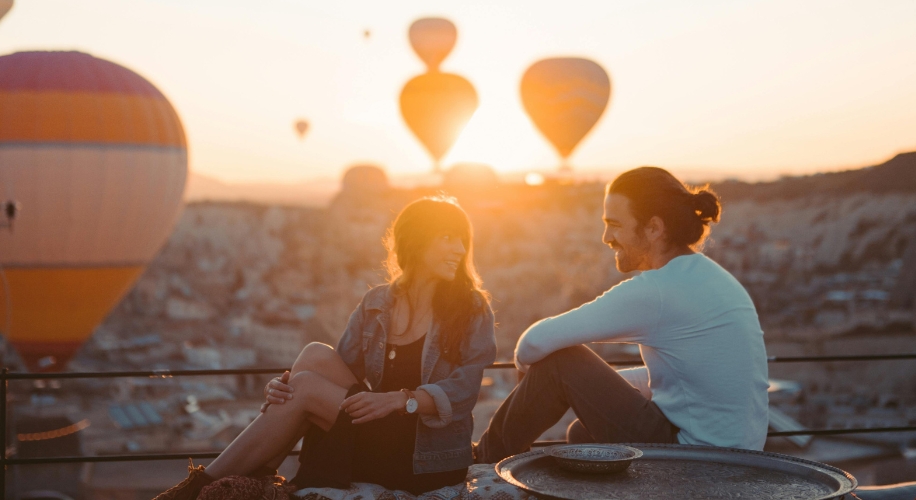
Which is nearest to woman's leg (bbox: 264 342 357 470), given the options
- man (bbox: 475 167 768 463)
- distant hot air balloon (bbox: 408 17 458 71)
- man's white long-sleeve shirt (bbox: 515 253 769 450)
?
man (bbox: 475 167 768 463)

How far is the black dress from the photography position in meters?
2.38

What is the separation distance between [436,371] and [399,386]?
0.43ft

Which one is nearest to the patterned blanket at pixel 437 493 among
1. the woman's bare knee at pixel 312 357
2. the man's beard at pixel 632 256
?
the woman's bare knee at pixel 312 357

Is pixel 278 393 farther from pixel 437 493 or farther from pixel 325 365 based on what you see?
pixel 437 493

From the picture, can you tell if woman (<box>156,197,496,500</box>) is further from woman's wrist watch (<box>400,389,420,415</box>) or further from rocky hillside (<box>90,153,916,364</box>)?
rocky hillside (<box>90,153,916,364</box>)

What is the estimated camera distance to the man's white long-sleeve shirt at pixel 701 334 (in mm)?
2229

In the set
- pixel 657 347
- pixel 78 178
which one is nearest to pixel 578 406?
pixel 657 347

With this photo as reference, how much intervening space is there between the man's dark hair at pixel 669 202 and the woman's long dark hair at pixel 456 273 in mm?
518

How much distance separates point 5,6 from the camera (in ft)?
37.2

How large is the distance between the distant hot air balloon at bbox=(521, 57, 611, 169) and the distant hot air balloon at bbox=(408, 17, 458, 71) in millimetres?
5307

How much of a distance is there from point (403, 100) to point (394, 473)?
2812cm

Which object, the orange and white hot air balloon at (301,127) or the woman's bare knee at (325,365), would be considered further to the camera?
the orange and white hot air balloon at (301,127)

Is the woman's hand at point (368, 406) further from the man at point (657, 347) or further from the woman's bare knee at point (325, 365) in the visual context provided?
the man at point (657, 347)

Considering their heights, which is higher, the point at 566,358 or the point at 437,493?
the point at 566,358
